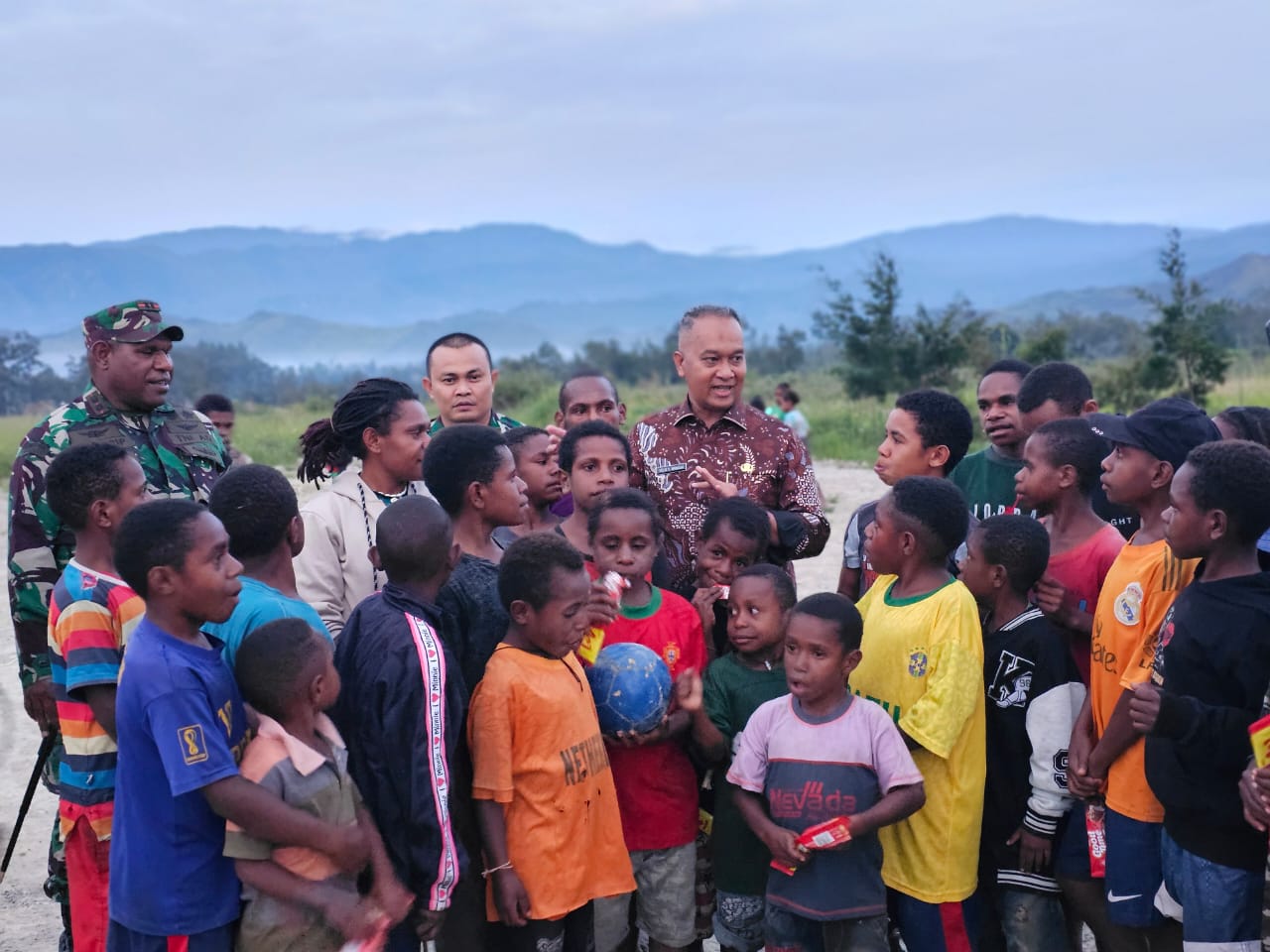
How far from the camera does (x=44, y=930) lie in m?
4.86

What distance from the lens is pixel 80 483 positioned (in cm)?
346

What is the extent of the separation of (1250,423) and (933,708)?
203 cm

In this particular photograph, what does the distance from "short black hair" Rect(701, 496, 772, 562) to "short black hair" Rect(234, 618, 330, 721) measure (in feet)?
5.06

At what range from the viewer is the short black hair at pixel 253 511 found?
3.29 m

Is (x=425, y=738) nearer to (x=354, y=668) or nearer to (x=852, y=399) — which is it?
(x=354, y=668)

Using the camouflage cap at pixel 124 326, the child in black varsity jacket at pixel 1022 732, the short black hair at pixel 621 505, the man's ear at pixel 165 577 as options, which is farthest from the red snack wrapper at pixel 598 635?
the camouflage cap at pixel 124 326

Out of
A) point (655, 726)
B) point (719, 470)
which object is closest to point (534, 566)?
point (655, 726)

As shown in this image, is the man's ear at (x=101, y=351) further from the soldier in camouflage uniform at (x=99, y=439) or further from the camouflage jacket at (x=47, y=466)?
the camouflage jacket at (x=47, y=466)

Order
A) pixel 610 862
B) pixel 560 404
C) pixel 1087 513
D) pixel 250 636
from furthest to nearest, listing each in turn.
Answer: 1. pixel 560 404
2. pixel 1087 513
3. pixel 610 862
4. pixel 250 636

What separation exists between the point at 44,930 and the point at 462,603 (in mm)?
2790

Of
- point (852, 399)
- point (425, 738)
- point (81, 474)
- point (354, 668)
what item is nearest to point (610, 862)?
point (425, 738)

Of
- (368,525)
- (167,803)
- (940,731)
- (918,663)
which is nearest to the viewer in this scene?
(167,803)

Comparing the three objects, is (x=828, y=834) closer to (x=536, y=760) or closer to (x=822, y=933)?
(x=822, y=933)

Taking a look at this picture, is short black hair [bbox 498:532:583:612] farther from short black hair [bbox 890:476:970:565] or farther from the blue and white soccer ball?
short black hair [bbox 890:476:970:565]
